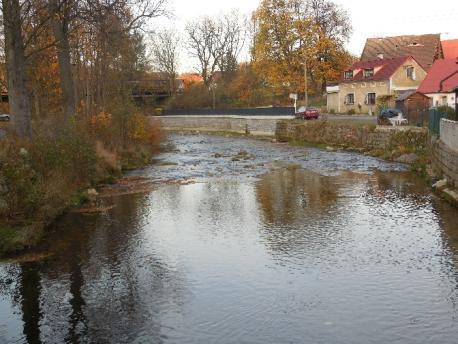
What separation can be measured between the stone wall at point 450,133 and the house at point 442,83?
17.9 meters

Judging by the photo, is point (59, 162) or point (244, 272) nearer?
point (244, 272)

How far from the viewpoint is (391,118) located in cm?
4172

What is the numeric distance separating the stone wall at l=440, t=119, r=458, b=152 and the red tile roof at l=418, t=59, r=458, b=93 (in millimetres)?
18792

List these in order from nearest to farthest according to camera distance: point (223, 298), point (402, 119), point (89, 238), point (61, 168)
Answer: point (223, 298)
point (89, 238)
point (61, 168)
point (402, 119)

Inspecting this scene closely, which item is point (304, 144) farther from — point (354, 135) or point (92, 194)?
point (92, 194)

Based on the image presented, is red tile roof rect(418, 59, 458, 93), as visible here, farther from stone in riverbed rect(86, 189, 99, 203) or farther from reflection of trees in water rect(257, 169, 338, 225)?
stone in riverbed rect(86, 189, 99, 203)

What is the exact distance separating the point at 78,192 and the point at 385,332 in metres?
14.2

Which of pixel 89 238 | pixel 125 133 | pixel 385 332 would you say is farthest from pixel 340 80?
pixel 385 332

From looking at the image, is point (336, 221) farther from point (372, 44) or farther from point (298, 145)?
point (372, 44)

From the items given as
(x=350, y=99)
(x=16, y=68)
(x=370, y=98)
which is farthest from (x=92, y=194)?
(x=350, y=99)

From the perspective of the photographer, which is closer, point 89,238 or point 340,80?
point 89,238

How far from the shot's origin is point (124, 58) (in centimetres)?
4119

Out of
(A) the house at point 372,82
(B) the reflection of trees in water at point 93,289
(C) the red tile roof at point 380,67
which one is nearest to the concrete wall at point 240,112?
(A) the house at point 372,82

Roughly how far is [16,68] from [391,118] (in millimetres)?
28577
